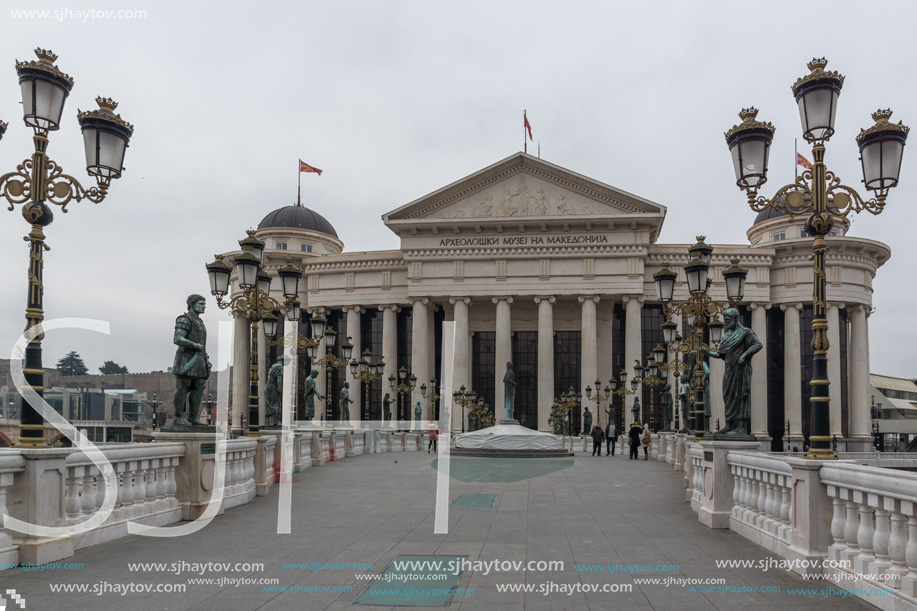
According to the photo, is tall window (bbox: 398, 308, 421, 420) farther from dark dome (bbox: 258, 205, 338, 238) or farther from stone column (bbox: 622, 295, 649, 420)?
stone column (bbox: 622, 295, 649, 420)

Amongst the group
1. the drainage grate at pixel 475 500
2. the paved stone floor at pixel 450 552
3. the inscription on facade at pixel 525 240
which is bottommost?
the drainage grate at pixel 475 500

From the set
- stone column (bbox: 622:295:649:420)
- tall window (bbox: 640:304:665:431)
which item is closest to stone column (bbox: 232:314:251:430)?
stone column (bbox: 622:295:649:420)

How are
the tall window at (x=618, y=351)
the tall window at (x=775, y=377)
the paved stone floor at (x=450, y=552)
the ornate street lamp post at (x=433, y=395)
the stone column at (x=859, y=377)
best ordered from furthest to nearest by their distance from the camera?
the tall window at (x=775, y=377) < the stone column at (x=859, y=377) < the tall window at (x=618, y=351) < the ornate street lamp post at (x=433, y=395) < the paved stone floor at (x=450, y=552)

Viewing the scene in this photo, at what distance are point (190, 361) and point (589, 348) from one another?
50.4 m

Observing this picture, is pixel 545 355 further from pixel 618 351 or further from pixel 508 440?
pixel 508 440

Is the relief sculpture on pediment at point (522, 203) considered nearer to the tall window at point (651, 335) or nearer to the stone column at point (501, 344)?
the stone column at point (501, 344)

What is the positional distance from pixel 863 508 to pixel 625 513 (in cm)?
692

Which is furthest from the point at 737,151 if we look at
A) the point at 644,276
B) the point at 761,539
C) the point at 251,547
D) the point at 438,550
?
the point at 644,276

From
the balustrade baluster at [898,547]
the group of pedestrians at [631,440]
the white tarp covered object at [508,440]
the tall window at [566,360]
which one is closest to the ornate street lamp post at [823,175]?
the balustrade baluster at [898,547]

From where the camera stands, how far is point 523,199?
2527 inches

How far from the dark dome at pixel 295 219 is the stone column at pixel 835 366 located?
5033 cm

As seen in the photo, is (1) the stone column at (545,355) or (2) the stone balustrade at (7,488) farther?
(1) the stone column at (545,355)

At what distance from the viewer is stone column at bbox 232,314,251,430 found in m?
72.2

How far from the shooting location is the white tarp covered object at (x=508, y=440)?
109 ft
